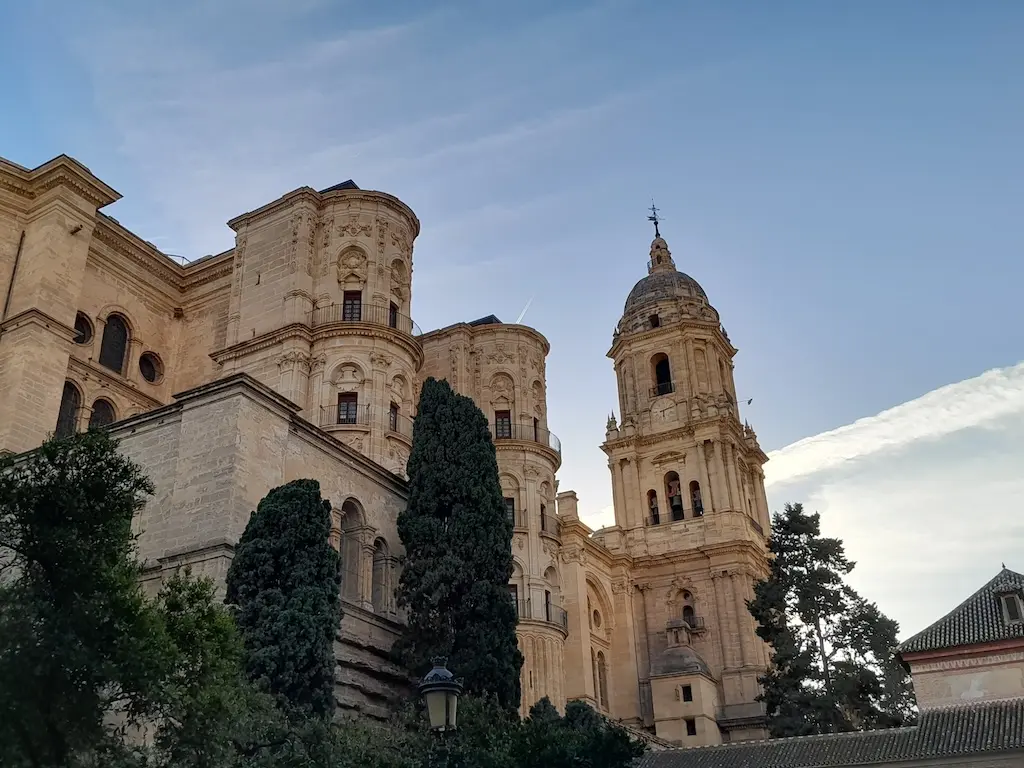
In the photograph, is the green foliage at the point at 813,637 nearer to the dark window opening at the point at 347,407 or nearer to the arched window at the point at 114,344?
the dark window opening at the point at 347,407

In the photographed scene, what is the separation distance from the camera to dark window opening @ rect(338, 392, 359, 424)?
26.8 metres

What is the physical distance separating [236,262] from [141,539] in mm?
14362

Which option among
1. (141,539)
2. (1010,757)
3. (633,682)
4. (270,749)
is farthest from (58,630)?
(633,682)

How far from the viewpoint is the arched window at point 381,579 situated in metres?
20.2

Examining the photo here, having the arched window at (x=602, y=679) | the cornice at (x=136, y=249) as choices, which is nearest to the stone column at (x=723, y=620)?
the arched window at (x=602, y=679)

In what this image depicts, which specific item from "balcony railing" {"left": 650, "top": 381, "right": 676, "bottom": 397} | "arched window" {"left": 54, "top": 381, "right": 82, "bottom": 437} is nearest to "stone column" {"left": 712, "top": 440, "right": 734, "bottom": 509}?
"balcony railing" {"left": 650, "top": 381, "right": 676, "bottom": 397}

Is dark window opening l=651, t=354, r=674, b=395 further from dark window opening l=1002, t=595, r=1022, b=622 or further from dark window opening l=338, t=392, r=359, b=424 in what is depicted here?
dark window opening l=338, t=392, r=359, b=424

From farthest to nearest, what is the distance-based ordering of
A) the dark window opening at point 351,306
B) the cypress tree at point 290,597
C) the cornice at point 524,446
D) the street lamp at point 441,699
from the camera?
the cornice at point 524,446 → the dark window opening at point 351,306 → the cypress tree at point 290,597 → the street lamp at point 441,699

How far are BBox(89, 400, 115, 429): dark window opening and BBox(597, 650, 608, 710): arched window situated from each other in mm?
22806

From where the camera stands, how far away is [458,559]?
774 inches

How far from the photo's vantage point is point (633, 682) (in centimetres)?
4250

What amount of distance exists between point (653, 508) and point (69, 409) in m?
28.1

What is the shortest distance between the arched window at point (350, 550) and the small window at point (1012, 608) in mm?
17115

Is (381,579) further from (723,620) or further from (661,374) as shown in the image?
(661,374)
